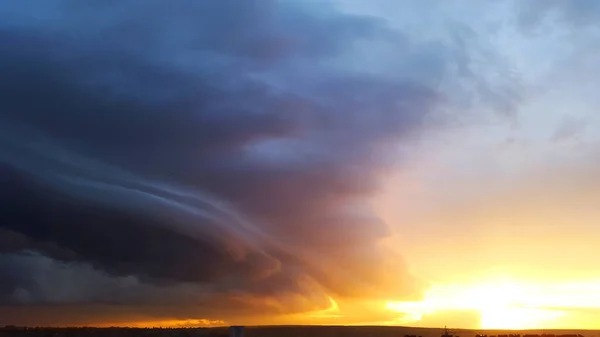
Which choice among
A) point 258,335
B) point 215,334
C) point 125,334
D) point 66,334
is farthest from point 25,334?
point 258,335

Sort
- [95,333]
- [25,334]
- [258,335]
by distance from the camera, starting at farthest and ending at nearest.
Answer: [258,335]
[95,333]
[25,334]

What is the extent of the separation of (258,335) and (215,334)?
64.9 feet

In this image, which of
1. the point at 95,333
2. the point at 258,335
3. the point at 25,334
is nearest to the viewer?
the point at 25,334

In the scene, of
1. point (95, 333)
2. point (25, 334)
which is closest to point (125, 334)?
point (95, 333)

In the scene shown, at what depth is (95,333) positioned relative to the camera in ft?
499

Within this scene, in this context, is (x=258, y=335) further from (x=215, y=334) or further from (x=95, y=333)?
(x=95, y=333)

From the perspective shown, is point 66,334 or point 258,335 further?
point 258,335

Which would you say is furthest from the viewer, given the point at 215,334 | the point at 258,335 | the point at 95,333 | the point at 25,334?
the point at 258,335

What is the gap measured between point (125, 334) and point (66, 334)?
38.7 feet

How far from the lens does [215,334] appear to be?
174500 millimetres

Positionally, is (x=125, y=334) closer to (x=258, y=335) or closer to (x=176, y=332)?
(x=176, y=332)

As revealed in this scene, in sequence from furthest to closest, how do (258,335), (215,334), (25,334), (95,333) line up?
(258,335), (215,334), (95,333), (25,334)

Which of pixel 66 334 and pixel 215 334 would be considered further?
pixel 215 334

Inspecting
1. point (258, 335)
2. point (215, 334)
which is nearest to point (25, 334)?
point (215, 334)
